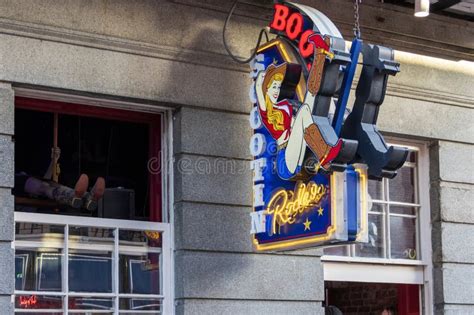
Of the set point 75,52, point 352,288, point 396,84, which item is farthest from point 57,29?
point 352,288

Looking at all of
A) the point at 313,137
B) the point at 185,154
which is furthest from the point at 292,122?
the point at 185,154

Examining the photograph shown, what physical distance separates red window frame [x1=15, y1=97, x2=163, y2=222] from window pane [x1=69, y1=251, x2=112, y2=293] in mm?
747

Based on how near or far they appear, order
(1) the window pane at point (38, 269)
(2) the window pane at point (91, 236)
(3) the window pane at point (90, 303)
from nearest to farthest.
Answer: (1) the window pane at point (38, 269) → (3) the window pane at point (90, 303) → (2) the window pane at point (91, 236)

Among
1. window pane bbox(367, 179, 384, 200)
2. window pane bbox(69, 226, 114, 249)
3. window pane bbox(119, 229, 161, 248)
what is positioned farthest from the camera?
window pane bbox(367, 179, 384, 200)

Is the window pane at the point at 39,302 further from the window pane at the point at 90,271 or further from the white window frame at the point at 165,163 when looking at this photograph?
the white window frame at the point at 165,163

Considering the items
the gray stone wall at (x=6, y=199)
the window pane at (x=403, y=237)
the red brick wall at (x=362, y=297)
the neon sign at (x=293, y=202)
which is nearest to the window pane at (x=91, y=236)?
the gray stone wall at (x=6, y=199)

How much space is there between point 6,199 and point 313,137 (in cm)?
268

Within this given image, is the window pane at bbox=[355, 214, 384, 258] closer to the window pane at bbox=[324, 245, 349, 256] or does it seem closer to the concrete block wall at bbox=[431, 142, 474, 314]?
the window pane at bbox=[324, 245, 349, 256]

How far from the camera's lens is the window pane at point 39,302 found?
916 cm

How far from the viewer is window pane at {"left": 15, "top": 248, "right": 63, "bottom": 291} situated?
9.23 metres

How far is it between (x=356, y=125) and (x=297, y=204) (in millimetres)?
869

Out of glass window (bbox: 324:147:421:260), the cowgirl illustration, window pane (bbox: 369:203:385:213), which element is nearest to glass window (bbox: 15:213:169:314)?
the cowgirl illustration

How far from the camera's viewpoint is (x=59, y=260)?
9.42m

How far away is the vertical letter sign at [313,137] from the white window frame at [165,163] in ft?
2.82
